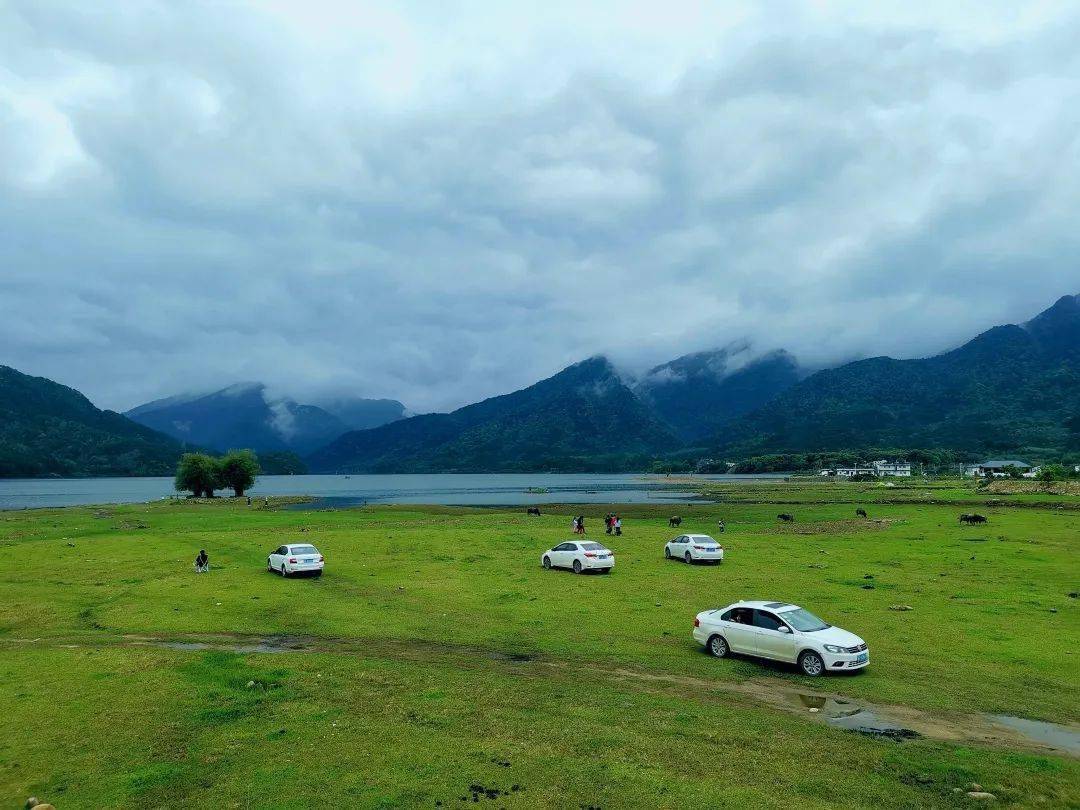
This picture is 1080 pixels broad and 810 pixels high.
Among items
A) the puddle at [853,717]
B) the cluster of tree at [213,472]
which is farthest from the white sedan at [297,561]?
the cluster of tree at [213,472]

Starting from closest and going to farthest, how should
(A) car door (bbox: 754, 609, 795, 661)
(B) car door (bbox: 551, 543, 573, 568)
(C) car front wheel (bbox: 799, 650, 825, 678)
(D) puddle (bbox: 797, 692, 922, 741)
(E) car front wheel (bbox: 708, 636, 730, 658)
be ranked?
1. (D) puddle (bbox: 797, 692, 922, 741)
2. (C) car front wheel (bbox: 799, 650, 825, 678)
3. (A) car door (bbox: 754, 609, 795, 661)
4. (E) car front wheel (bbox: 708, 636, 730, 658)
5. (B) car door (bbox: 551, 543, 573, 568)

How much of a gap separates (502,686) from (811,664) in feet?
31.7

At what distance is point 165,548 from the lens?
51.0m

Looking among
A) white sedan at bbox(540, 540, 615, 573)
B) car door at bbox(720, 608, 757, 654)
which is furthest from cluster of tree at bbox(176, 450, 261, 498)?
car door at bbox(720, 608, 757, 654)

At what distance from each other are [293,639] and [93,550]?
33966 mm

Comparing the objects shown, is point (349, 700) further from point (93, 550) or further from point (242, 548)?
point (93, 550)

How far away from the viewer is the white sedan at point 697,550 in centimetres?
4531

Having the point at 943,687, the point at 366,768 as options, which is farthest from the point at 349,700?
the point at 943,687

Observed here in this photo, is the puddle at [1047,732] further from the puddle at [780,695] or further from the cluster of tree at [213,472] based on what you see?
the cluster of tree at [213,472]

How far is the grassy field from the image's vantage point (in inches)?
502

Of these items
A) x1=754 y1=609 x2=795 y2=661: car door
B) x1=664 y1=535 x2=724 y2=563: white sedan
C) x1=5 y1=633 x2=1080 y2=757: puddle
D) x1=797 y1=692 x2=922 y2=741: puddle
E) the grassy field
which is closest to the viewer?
the grassy field

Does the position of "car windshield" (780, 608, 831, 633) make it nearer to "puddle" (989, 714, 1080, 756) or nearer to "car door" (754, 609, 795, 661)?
"car door" (754, 609, 795, 661)

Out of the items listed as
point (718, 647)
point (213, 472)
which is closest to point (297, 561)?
point (718, 647)

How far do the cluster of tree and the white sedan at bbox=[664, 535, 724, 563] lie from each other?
5373 inches
